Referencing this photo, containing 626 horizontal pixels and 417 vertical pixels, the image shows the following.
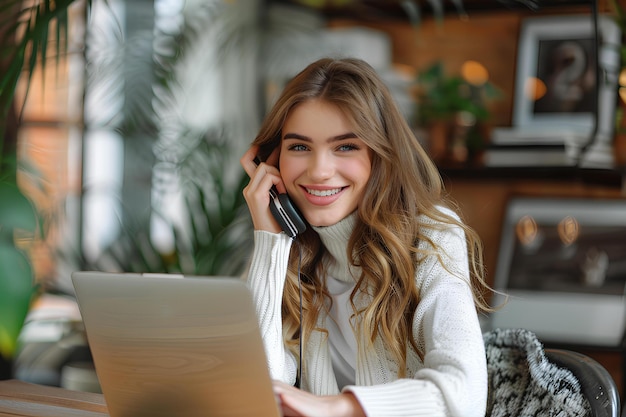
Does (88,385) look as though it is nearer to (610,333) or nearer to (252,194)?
(252,194)

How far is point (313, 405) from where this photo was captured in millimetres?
1062

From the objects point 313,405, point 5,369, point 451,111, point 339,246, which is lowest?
point 5,369

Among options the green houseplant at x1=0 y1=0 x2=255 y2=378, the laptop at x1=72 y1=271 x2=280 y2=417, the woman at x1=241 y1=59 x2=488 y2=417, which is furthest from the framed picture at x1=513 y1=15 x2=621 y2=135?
the laptop at x1=72 y1=271 x2=280 y2=417

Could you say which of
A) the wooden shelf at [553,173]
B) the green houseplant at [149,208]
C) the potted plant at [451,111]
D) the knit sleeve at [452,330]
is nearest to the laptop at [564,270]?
the wooden shelf at [553,173]

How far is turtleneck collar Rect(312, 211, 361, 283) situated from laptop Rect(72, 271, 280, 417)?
17.9 inches

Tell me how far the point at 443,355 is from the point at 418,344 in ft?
0.57

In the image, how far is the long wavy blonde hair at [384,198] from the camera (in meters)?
1.35

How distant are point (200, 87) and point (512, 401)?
272 cm

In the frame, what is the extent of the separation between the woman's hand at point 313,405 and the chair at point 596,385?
0.34 meters

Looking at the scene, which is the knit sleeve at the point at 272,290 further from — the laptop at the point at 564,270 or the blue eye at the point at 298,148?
Answer: the laptop at the point at 564,270

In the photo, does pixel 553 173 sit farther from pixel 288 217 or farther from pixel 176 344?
pixel 176 344

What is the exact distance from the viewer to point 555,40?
3174 millimetres

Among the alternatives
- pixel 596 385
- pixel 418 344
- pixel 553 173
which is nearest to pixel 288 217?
pixel 418 344

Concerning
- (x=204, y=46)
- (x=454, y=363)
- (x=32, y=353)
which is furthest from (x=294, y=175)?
(x=204, y=46)
